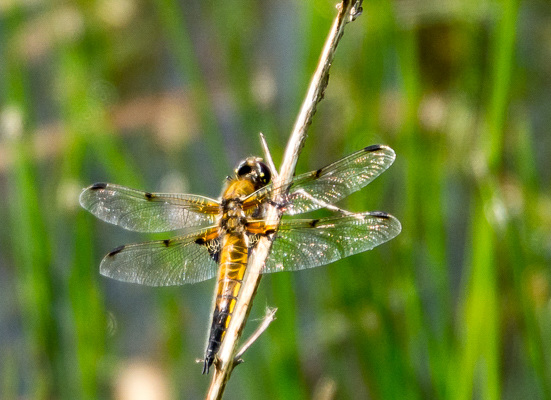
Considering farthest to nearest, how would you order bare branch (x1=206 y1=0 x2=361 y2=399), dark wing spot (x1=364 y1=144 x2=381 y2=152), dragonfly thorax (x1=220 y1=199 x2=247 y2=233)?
1. dragonfly thorax (x1=220 y1=199 x2=247 y2=233)
2. dark wing spot (x1=364 y1=144 x2=381 y2=152)
3. bare branch (x1=206 y1=0 x2=361 y2=399)

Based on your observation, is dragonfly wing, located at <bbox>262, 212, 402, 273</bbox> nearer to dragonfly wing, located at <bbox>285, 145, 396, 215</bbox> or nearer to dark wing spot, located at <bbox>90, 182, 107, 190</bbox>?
dragonfly wing, located at <bbox>285, 145, 396, 215</bbox>

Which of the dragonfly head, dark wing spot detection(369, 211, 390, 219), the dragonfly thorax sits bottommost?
dark wing spot detection(369, 211, 390, 219)

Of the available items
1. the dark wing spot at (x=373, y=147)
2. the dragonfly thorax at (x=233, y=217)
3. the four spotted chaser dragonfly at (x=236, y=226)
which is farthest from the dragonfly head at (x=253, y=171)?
the dark wing spot at (x=373, y=147)

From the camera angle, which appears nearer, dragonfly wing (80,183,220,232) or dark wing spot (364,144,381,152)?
dark wing spot (364,144,381,152)

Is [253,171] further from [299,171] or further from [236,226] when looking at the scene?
[299,171]

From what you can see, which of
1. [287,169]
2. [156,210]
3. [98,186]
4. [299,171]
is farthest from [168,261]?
[299,171]

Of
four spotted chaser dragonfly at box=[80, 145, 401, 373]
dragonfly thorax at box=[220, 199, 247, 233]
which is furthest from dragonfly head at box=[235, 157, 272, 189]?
dragonfly thorax at box=[220, 199, 247, 233]

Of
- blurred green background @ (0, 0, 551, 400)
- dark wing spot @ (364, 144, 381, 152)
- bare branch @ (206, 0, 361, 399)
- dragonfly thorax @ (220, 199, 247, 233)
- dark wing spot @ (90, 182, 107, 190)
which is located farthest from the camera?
blurred green background @ (0, 0, 551, 400)
